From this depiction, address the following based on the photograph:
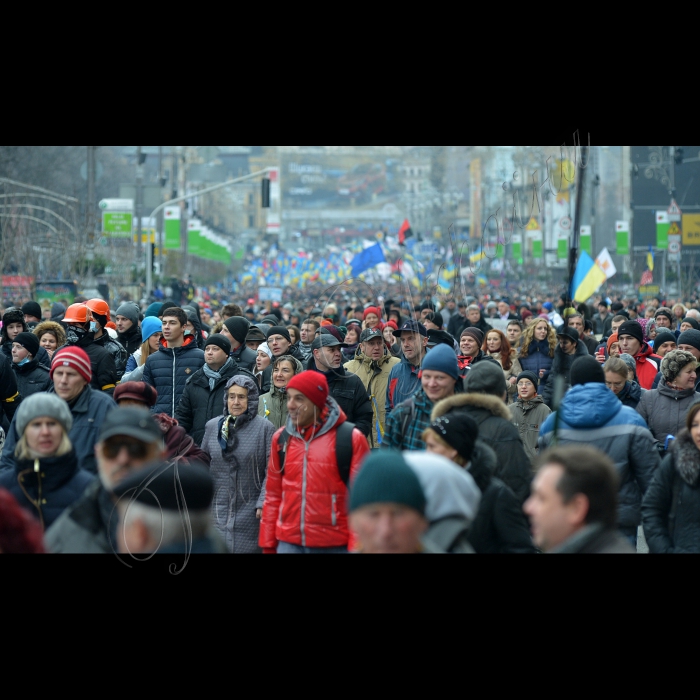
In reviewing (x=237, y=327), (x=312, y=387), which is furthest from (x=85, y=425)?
(x=237, y=327)

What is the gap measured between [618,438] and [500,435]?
70 centimetres

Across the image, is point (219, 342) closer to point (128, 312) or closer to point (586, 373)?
point (586, 373)

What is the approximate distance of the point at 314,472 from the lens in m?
4.98

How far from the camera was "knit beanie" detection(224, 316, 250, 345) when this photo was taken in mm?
8633

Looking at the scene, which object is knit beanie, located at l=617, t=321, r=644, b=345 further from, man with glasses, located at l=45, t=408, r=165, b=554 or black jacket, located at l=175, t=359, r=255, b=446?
man with glasses, located at l=45, t=408, r=165, b=554

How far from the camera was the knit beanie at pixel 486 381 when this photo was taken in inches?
210

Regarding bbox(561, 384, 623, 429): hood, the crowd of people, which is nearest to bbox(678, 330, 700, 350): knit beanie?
the crowd of people

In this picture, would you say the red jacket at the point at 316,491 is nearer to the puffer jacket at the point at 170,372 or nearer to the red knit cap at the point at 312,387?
the red knit cap at the point at 312,387

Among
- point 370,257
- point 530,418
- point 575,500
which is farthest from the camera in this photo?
point 370,257

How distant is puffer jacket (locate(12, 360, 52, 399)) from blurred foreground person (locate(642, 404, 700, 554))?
5.04 meters
